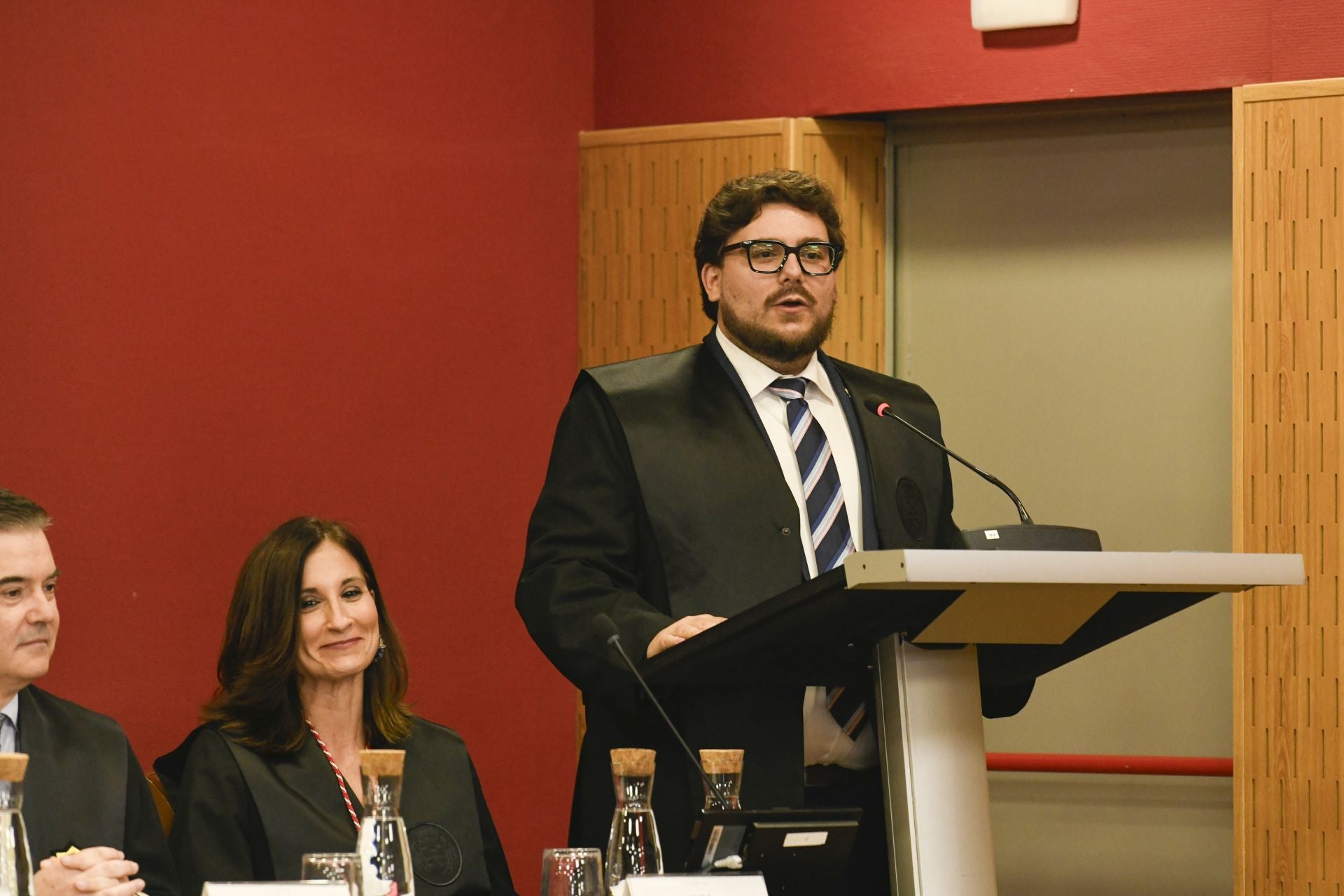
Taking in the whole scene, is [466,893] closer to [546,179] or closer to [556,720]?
[556,720]

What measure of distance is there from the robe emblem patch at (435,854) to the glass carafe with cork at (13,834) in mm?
1040

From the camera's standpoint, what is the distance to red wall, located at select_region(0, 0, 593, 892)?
10.2 feet

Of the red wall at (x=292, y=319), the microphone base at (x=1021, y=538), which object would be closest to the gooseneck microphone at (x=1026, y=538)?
the microphone base at (x=1021, y=538)

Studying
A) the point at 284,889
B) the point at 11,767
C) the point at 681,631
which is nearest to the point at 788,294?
the point at 681,631

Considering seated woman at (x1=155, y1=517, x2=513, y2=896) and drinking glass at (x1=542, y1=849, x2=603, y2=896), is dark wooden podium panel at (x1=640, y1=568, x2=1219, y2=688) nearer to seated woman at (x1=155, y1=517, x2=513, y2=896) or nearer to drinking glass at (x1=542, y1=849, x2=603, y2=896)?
drinking glass at (x1=542, y1=849, x2=603, y2=896)

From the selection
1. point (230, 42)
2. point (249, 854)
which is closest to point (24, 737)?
point (249, 854)

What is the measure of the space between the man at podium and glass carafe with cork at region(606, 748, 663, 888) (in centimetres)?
42

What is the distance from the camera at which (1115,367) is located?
A: 411cm

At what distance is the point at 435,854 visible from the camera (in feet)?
8.12

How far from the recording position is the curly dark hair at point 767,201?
2.69 metres

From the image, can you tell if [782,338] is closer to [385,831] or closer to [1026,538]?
[1026,538]

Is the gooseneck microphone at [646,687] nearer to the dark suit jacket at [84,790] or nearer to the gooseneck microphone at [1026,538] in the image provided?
the gooseneck microphone at [1026,538]

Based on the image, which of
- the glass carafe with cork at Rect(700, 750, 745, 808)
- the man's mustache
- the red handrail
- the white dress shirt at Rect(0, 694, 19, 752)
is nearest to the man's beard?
the man's mustache

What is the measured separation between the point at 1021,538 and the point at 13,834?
3.29 feet
